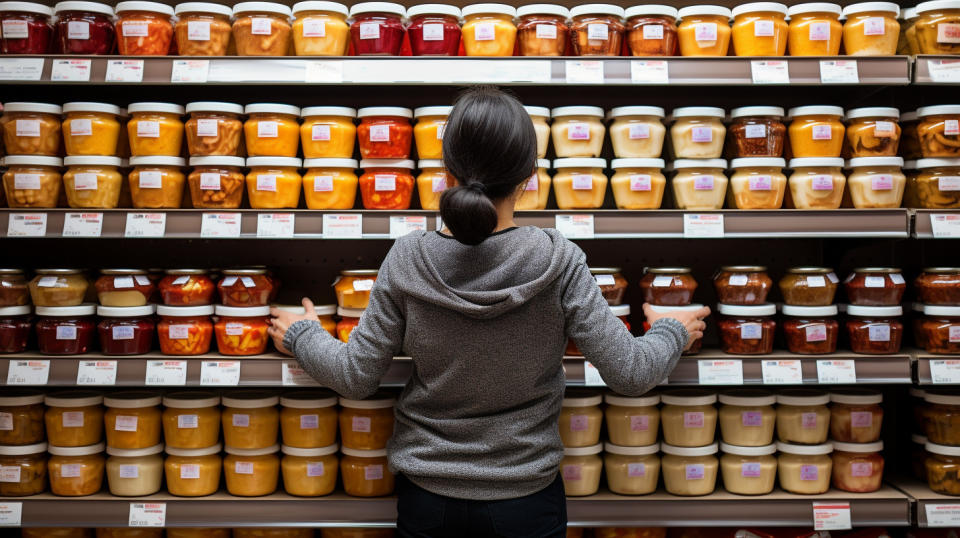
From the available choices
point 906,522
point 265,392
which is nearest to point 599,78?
point 265,392

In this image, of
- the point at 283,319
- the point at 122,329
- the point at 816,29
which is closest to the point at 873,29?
the point at 816,29

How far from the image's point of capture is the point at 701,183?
1.97 m

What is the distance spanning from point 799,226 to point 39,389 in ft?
8.21

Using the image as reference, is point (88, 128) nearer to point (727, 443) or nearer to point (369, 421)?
point (369, 421)

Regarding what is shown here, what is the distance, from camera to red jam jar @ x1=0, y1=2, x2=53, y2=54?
6.40ft

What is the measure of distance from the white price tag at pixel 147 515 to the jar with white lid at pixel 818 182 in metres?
2.03

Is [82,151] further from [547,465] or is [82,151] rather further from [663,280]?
[663,280]

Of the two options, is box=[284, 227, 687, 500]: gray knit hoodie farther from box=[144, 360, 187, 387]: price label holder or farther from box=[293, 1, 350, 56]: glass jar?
box=[293, 1, 350, 56]: glass jar

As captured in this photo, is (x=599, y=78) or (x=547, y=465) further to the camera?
(x=599, y=78)

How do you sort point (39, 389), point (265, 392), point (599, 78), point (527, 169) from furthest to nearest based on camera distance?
point (39, 389) → point (265, 392) → point (599, 78) → point (527, 169)

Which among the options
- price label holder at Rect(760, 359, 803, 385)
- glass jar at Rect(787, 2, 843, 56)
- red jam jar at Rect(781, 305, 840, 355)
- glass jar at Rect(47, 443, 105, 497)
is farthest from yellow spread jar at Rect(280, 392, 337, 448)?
glass jar at Rect(787, 2, 843, 56)

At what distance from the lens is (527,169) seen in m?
1.32

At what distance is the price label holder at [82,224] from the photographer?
191cm

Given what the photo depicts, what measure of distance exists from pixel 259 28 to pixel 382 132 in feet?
1.49
